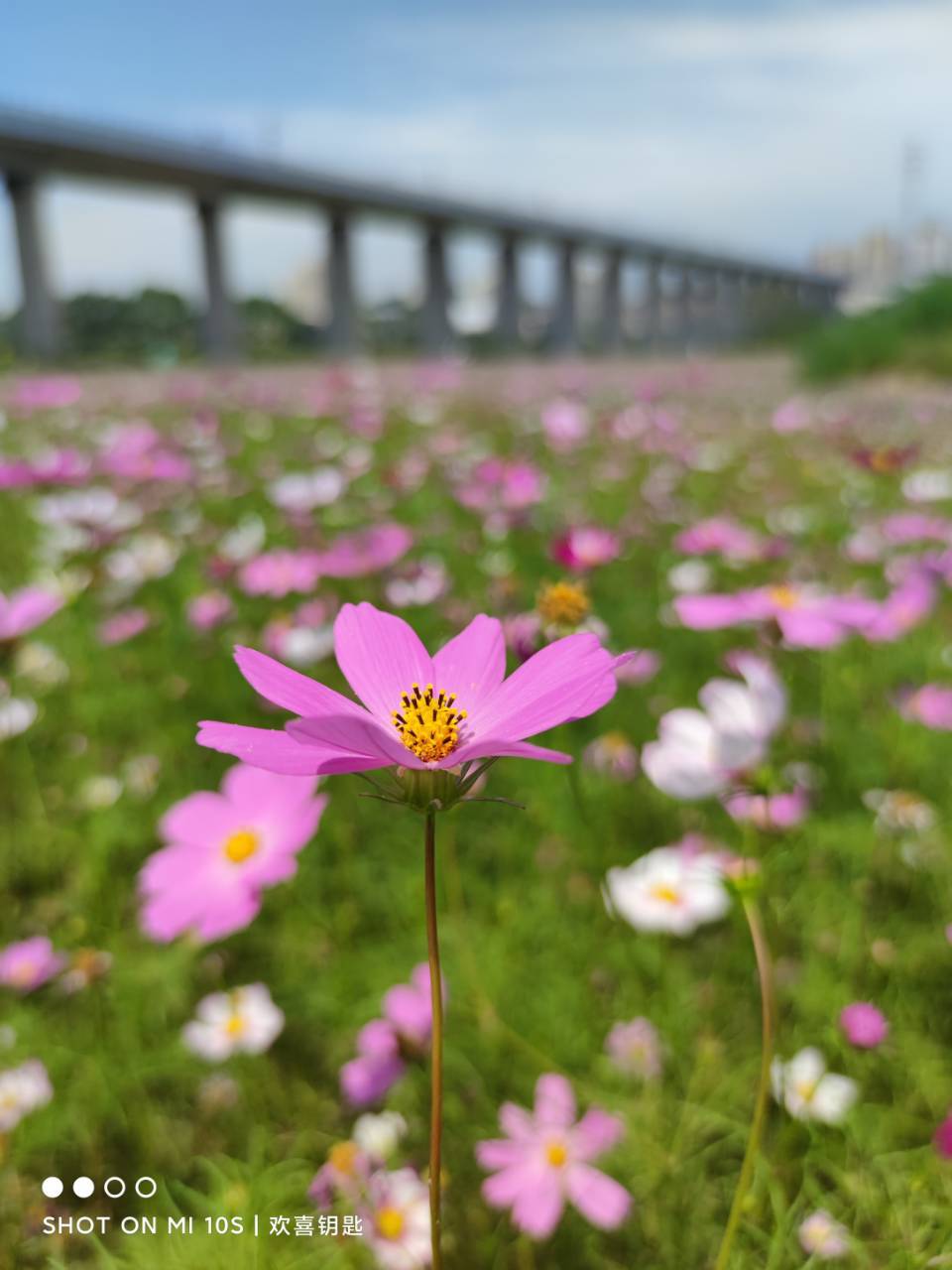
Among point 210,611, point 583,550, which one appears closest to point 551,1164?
point 583,550

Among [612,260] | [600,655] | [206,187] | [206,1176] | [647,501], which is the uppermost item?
[600,655]

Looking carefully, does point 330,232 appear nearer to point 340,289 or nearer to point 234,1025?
point 340,289

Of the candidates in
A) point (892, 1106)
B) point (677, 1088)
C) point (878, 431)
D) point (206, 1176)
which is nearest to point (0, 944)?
point (206, 1176)

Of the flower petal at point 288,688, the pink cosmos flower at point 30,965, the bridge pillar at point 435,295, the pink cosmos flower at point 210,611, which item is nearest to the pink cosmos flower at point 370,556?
the pink cosmos flower at point 210,611

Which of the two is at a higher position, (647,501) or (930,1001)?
(930,1001)

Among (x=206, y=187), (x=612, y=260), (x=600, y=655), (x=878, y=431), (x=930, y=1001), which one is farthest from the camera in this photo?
(x=612, y=260)

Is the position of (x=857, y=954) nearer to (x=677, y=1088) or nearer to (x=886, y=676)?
(x=677, y=1088)

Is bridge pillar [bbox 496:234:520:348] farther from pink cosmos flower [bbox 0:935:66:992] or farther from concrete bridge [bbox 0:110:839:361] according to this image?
pink cosmos flower [bbox 0:935:66:992]

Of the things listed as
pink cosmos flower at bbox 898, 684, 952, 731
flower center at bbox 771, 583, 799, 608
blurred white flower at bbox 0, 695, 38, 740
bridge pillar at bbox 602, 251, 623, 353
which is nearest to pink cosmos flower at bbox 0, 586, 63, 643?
blurred white flower at bbox 0, 695, 38, 740
